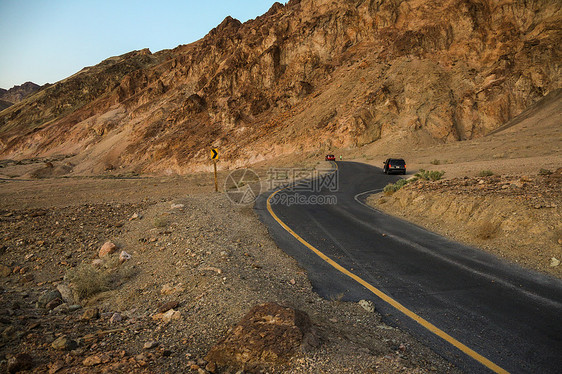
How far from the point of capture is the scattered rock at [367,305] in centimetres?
463

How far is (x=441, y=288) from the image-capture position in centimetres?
533

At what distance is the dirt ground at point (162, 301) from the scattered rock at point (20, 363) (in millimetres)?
83

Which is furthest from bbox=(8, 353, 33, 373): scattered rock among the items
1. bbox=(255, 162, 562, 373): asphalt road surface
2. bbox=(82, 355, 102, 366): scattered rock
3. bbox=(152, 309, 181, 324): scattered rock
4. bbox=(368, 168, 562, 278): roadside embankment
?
bbox=(368, 168, 562, 278): roadside embankment

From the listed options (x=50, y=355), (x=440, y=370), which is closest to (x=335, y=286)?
(x=440, y=370)

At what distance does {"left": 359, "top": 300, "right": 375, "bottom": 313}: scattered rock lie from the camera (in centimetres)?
463

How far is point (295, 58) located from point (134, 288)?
6223cm

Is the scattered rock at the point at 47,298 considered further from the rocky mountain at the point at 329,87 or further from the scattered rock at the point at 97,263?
the rocky mountain at the point at 329,87

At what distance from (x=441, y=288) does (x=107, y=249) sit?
7.63 meters

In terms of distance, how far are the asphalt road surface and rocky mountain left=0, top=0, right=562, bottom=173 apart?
1518 inches

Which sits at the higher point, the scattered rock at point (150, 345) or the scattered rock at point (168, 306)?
the scattered rock at point (150, 345)

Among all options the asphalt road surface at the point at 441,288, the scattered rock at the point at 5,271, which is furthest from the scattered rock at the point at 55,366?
the scattered rock at the point at 5,271

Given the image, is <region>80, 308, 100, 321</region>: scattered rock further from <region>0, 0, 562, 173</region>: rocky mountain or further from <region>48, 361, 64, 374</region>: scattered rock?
<region>0, 0, 562, 173</region>: rocky mountain

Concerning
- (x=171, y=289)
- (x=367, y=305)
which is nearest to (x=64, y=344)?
(x=171, y=289)

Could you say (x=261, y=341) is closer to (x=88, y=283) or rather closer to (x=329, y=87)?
(x=88, y=283)
